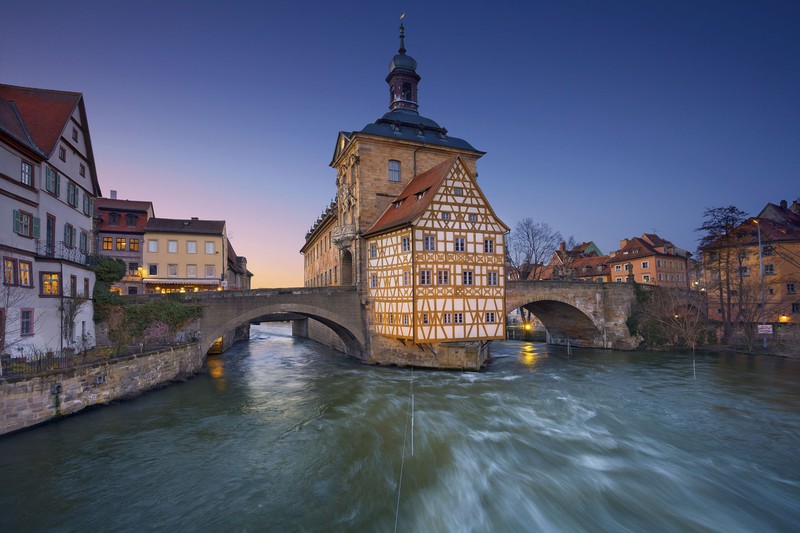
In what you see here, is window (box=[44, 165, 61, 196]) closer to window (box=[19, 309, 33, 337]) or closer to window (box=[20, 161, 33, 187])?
window (box=[20, 161, 33, 187])

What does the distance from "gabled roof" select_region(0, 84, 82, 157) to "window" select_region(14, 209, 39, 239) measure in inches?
125

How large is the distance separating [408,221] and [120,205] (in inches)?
1261

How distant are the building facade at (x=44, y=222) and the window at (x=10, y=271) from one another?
0.13ft

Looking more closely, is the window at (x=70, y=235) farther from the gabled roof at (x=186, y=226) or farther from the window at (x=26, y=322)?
the gabled roof at (x=186, y=226)

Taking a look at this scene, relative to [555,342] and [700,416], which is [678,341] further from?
[700,416]

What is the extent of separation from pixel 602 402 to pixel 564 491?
907cm

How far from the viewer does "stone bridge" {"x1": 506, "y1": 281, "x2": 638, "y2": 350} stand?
31000 mm

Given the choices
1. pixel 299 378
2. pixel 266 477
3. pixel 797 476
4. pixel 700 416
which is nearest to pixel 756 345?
pixel 700 416

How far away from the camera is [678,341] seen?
3281cm

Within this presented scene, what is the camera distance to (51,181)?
59.7 ft

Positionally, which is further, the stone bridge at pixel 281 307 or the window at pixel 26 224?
the stone bridge at pixel 281 307

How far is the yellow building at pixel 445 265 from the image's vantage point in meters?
21.6

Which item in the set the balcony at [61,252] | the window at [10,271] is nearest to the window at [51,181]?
the balcony at [61,252]

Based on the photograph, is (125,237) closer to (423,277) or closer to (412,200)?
(412,200)
